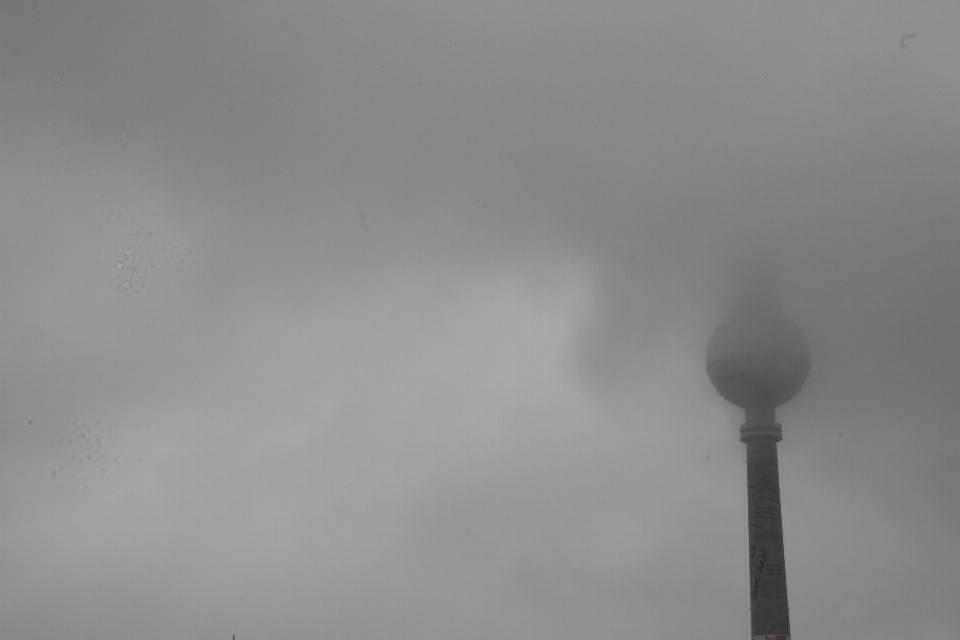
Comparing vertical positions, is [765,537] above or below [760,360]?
below

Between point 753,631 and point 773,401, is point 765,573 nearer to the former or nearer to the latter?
point 753,631

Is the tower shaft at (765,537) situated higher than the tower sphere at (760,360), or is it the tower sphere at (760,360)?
the tower sphere at (760,360)

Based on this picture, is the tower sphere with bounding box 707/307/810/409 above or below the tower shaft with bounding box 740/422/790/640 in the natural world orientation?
above

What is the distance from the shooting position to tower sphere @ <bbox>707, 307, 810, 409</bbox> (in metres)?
100

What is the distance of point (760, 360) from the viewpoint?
99875 mm

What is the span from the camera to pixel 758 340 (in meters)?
100

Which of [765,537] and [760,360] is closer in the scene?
[765,537]

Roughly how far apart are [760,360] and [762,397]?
336 centimetres

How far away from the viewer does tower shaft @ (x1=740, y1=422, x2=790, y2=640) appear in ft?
307

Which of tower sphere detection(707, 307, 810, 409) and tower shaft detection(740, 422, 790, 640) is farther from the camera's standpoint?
tower sphere detection(707, 307, 810, 409)

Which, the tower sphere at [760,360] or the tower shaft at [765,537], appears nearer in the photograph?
the tower shaft at [765,537]

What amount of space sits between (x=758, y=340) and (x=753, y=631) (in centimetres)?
2534

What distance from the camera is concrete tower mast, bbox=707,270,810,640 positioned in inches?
3720

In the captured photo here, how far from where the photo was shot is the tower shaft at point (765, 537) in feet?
307
